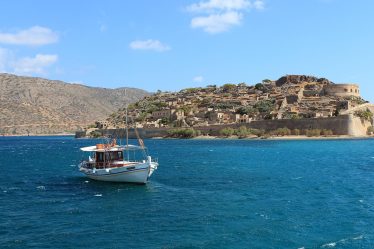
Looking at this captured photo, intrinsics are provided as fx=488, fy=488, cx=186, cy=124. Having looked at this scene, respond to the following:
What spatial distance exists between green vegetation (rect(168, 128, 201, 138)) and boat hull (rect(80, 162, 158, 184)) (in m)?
71.1

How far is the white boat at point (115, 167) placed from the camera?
Result: 29.4m

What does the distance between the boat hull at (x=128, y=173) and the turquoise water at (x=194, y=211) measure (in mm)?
611

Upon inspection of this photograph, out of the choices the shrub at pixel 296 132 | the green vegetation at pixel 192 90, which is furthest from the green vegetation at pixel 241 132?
the green vegetation at pixel 192 90

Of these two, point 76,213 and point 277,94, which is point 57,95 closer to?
Result: point 277,94

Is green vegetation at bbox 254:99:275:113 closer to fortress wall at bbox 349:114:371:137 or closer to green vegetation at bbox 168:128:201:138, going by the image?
green vegetation at bbox 168:128:201:138

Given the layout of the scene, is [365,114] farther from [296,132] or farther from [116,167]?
[116,167]

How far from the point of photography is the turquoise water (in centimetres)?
1633

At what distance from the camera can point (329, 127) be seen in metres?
86.6

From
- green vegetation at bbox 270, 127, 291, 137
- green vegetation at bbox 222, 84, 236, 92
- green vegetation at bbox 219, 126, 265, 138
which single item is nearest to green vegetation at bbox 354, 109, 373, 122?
green vegetation at bbox 270, 127, 291, 137

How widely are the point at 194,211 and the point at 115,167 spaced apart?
10.9 meters

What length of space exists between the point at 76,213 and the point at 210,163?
23552mm

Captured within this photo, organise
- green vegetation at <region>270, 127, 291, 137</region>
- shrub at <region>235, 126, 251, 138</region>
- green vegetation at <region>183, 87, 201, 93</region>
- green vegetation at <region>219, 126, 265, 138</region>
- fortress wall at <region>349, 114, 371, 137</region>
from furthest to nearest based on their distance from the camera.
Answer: green vegetation at <region>183, 87, 201, 93</region>
shrub at <region>235, 126, 251, 138</region>
green vegetation at <region>219, 126, 265, 138</region>
green vegetation at <region>270, 127, 291, 137</region>
fortress wall at <region>349, 114, 371, 137</region>

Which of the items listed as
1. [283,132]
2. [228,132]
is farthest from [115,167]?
[228,132]

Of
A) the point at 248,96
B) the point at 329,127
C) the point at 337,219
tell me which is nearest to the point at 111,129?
the point at 248,96
